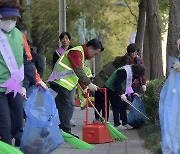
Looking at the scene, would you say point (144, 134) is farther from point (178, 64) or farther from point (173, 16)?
point (178, 64)

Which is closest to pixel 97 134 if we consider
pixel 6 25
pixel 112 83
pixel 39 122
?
pixel 112 83

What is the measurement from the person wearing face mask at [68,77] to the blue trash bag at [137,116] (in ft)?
8.55

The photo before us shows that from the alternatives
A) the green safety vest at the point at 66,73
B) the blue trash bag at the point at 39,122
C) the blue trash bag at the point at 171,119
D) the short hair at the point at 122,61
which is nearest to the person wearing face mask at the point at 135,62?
the short hair at the point at 122,61

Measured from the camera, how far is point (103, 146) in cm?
888

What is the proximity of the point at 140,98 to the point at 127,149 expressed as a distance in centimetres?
294

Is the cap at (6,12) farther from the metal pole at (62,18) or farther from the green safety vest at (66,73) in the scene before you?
the metal pole at (62,18)

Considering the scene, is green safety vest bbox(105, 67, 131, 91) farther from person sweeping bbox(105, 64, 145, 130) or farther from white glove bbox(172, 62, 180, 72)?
white glove bbox(172, 62, 180, 72)

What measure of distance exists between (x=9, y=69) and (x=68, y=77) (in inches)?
115

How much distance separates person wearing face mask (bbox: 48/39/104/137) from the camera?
8328mm

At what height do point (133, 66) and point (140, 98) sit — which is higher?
point (133, 66)

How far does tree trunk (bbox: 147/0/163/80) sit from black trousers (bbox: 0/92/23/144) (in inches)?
419

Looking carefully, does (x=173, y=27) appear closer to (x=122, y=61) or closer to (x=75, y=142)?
(x=122, y=61)

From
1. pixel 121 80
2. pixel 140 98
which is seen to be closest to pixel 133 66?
pixel 121 80

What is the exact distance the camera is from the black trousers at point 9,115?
5609 mm
